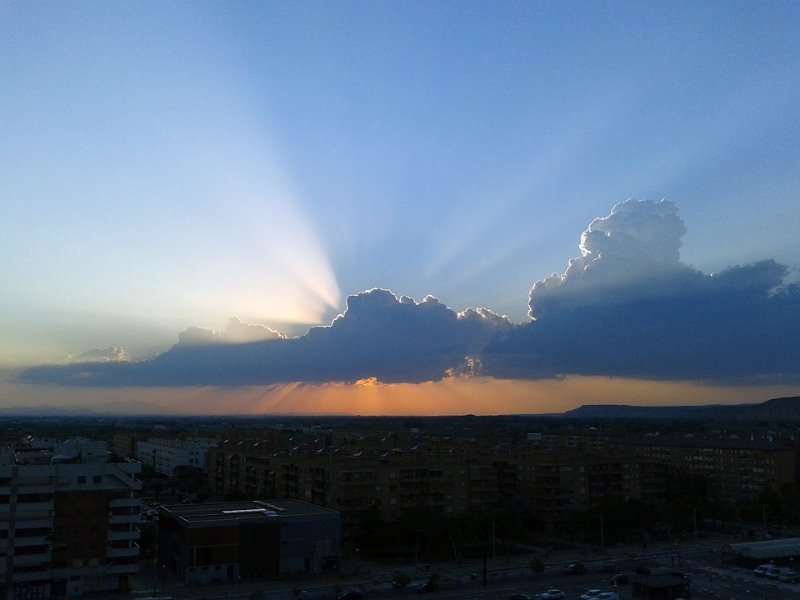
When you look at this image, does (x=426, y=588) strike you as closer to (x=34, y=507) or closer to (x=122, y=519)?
(x=122, y=519)

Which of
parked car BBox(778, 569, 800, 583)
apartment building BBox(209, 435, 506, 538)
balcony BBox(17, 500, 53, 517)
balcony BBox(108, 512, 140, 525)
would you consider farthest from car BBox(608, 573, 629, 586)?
balcony BBox(17, 500, 53, 517)

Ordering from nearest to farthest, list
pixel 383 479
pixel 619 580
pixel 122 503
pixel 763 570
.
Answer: pixel 122 503 < pixel 619 580 < pixel 763 570 < pixel 383 479

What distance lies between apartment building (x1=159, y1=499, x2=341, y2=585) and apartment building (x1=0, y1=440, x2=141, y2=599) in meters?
3.82

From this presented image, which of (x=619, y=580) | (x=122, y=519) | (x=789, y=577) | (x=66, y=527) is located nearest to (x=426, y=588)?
(x=619, y=580)

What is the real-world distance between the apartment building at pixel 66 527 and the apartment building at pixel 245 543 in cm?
382

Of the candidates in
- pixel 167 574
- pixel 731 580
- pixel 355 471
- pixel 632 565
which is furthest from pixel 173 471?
pixel 731 580

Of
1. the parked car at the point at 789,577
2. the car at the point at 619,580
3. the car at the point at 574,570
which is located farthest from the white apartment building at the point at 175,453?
the parked car at the point at 789,577

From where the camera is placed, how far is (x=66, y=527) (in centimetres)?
3812

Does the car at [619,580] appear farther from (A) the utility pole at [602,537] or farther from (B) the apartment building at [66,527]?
(B) the apartment building at [66,527]

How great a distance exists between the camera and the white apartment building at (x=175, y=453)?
332 feet

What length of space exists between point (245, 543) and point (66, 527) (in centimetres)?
989

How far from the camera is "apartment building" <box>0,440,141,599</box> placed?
37156mm

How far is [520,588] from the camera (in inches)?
1569

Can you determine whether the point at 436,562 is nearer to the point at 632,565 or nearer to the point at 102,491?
the point at 632,565
